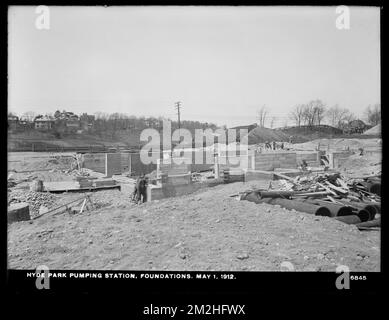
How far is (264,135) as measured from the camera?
7.66 ft

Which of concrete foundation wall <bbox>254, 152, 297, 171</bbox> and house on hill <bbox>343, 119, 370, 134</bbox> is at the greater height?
house on hill <bbox>343, 119, 370, 134</bbox>

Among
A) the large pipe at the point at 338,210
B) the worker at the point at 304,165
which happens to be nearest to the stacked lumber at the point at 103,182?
the worker at the point at 304,165

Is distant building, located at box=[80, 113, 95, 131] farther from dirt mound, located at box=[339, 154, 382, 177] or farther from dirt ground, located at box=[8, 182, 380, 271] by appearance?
dirt mound, located at box=[339, 154, 382, 177]

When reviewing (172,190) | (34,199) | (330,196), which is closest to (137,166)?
(172,190)

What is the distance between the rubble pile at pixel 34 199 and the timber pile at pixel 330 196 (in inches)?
78.4

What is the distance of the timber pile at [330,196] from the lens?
6.61ft

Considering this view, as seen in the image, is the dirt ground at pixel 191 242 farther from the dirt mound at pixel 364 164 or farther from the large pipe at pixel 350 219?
the dirt mound at pixel 364 164

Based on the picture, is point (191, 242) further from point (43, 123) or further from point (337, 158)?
point (43, 123)

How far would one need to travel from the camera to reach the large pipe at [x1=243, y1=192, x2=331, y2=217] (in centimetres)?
210

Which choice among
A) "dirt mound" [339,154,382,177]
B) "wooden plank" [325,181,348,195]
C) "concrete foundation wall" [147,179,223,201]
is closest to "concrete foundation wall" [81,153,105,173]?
"concrete foundation wall" [147,179,223,201]

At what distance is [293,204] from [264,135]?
77cm

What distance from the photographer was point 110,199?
2.31 m

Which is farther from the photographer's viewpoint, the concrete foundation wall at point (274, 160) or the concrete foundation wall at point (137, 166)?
the concrete foundation wall at point (274, 160)
